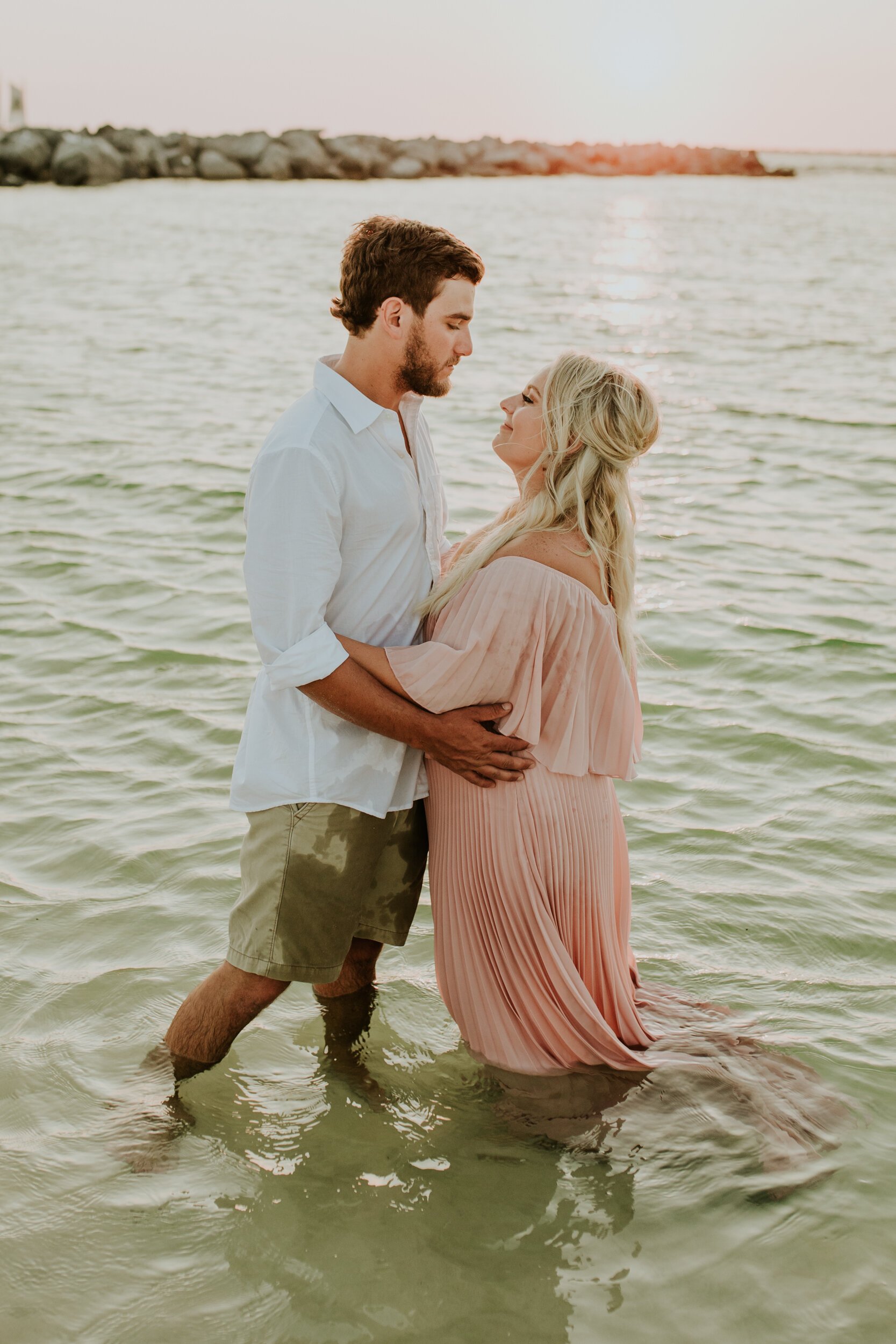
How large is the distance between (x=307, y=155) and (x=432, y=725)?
61.2 metres

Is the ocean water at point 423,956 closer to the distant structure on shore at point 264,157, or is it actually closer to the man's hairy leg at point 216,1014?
the man's hairy leg at point 216,1014

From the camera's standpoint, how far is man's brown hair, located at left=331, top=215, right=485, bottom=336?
279 cm

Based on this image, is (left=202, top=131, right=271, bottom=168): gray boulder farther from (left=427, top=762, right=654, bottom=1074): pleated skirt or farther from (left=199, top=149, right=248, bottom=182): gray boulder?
(left=427, top=762, right=654, bottom=1074): pleated skirt

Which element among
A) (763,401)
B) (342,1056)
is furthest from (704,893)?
(763,401)

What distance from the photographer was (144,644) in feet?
20.8

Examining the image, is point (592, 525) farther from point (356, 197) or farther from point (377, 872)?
point (356, 197)

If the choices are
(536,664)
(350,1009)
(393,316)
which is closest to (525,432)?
(393,316)

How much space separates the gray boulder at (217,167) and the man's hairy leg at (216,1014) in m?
56.8

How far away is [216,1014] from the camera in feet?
10.1

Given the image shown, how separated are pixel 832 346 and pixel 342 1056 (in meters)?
14.1

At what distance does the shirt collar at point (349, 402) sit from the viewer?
2.81 m

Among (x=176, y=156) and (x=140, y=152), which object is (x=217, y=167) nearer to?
(x=176, y=156)

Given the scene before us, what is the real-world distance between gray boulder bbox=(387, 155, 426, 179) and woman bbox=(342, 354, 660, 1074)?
6543 centimetres

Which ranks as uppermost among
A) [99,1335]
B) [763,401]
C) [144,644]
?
[763,401]
